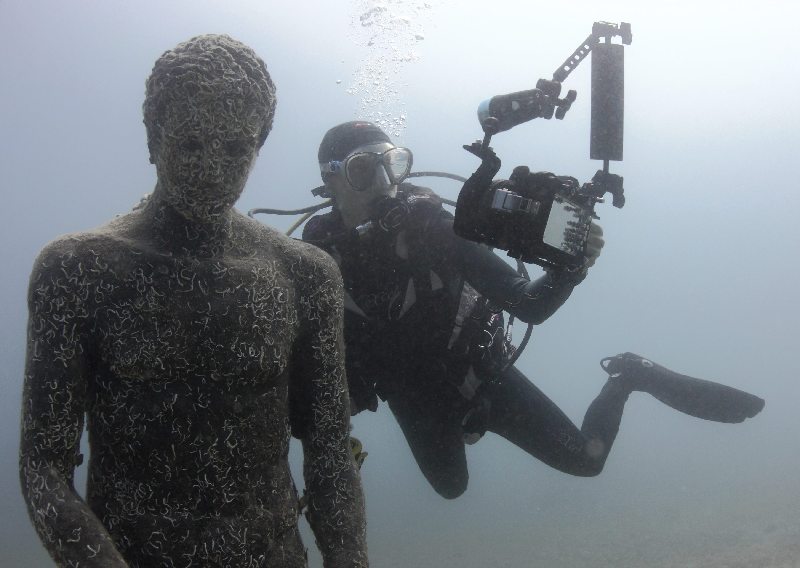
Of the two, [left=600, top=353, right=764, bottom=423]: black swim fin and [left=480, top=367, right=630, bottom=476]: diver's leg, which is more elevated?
[left=600, top=353, right=764, bottom=423]: black swim fin

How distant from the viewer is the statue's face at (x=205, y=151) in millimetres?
1680

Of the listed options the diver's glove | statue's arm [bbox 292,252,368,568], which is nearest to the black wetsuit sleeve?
the diver's glove

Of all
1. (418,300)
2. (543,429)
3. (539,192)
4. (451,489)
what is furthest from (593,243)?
(451,489)

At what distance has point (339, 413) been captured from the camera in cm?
222

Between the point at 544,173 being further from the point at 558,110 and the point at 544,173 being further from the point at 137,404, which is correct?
the point at 137,404

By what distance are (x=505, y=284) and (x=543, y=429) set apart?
2.06 m

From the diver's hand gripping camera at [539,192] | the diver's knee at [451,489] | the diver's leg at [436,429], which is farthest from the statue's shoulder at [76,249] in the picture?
the diver's knee at [451,489]

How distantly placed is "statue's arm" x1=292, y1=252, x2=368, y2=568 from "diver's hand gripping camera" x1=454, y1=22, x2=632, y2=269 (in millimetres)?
1613

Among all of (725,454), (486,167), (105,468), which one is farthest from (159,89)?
(725,454)

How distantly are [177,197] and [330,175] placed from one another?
3.28 meters

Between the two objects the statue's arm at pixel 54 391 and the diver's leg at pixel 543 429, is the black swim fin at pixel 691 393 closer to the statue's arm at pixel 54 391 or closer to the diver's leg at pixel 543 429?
the diver's leg at pixel 543 429

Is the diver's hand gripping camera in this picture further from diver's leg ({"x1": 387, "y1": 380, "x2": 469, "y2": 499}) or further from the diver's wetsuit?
diver's leg ({"x1": 387, "y1": 380, "x2": 469, "y2": 499})

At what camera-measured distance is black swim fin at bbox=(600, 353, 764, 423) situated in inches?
247

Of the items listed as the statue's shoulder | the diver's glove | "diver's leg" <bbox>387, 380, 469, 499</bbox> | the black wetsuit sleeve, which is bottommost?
"diver's leg" <bbox>387, 380, 469, 499</bbox>
